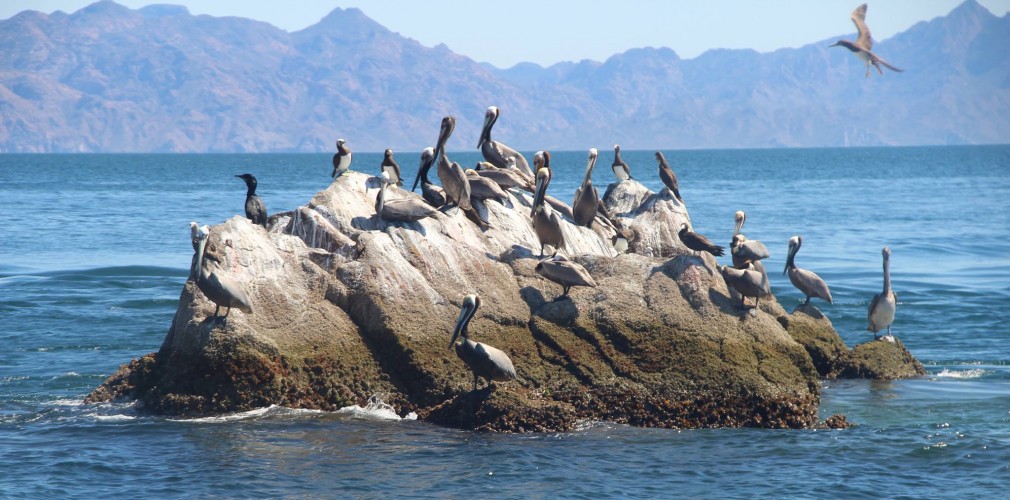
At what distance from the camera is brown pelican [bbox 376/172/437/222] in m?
16.4

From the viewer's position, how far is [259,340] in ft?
47.9

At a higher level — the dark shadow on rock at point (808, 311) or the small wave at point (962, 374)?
the dark shadow on rock at point (808, 311)

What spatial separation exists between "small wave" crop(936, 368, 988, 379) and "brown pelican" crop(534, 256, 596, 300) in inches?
277

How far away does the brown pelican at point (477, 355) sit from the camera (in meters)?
14.5

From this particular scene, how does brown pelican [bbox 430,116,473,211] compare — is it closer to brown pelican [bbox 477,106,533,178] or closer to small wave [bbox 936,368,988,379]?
brown pelican [bbox 477,106,533,178]

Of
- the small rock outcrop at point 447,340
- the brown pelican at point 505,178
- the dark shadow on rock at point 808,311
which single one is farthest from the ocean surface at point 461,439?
Answer: the brown pelican at point 505,178

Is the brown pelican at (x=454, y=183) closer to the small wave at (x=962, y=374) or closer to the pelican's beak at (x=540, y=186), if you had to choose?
the pelican's beak at (x=540, y=186)

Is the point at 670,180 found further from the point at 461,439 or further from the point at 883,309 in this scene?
the point at 461,439

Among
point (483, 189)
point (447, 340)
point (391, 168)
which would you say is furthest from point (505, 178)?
point (447, 340)

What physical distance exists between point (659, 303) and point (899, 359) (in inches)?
211

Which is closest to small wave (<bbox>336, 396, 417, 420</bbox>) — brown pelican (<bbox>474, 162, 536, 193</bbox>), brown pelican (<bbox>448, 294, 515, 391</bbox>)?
brown pelican (<bbox>448, 294, 515, 391</bbox>)

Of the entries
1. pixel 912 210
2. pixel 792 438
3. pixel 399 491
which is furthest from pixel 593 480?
pixel 912 210

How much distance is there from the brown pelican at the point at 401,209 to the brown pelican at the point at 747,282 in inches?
170

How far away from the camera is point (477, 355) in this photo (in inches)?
569
